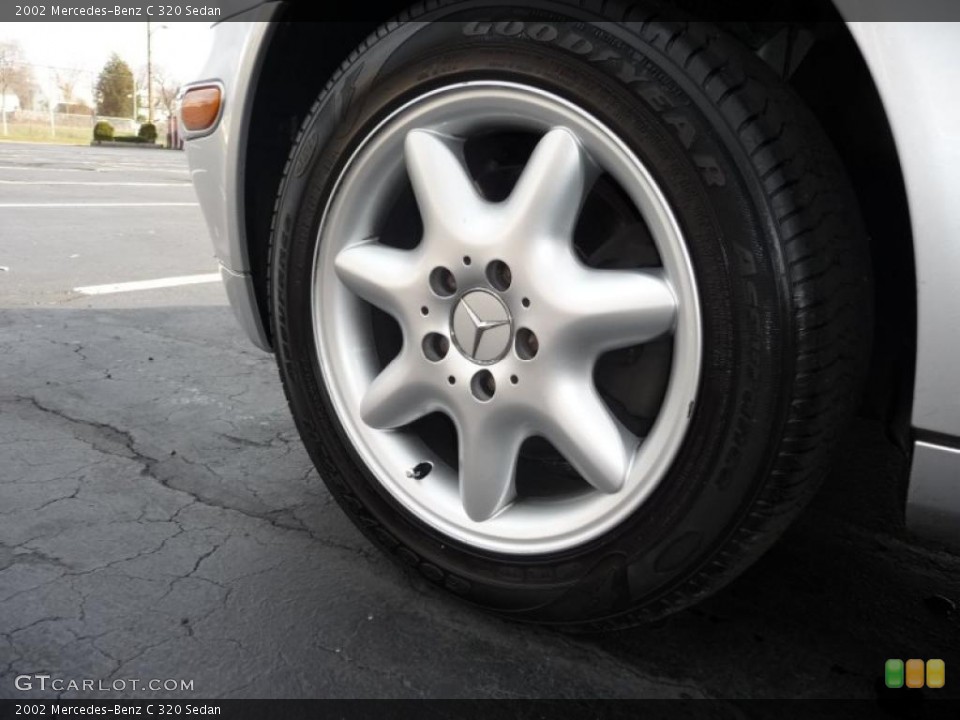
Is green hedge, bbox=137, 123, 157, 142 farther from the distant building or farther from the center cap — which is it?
the center cap

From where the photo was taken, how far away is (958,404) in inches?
43.6

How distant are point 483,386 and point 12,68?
5649 centimetres

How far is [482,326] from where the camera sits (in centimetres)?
144

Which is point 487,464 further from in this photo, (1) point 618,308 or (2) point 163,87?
(2) point 163,87

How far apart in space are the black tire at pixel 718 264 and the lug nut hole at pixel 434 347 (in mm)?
399

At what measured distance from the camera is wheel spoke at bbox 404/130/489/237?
1478 mm

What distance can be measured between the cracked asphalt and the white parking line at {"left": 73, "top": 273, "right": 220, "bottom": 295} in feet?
4.89

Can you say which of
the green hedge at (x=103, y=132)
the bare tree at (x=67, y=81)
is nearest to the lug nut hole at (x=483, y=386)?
the green hedge at (x=103, y=132)

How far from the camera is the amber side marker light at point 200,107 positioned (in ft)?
5.76

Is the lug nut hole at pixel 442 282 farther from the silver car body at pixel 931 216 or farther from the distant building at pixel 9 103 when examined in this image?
the distant building at pixel 9 103

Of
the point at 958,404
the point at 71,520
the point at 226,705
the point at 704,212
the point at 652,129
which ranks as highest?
the point at 652,129

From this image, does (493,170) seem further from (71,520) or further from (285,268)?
(71,520)

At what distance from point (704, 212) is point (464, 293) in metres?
0.44

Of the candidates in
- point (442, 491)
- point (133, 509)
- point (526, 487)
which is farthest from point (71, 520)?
point (526, 487)
